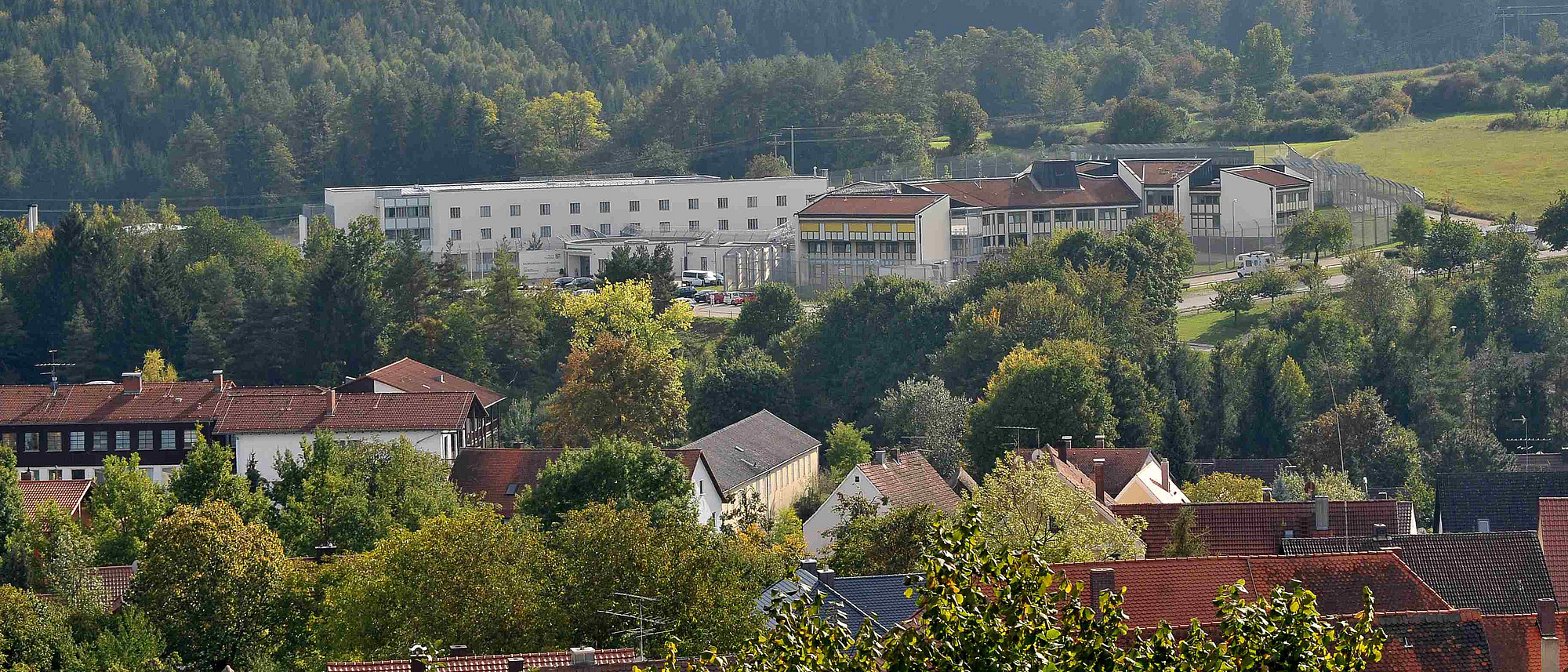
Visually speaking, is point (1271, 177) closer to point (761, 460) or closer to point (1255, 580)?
point (761, 460)

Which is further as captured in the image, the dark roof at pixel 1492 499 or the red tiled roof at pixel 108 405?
the red tiled roof at pixel 108 405

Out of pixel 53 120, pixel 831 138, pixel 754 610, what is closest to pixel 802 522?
pixel 754 610

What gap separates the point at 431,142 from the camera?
451ft

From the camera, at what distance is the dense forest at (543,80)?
424 ft

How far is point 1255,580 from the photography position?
95.2 feet

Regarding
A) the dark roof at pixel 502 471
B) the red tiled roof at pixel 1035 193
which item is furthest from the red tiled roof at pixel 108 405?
the red tiled roof at pixel 1035 193

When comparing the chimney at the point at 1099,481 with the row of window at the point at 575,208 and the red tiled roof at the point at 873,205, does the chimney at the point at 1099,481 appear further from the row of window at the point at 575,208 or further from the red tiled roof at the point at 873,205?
the row of window at the point at 575,208

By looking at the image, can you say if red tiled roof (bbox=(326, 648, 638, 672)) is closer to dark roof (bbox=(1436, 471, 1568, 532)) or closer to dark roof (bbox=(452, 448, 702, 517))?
dark roof (bbox=(1436, 471, 1568, 532))

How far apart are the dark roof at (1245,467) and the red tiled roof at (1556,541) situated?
2541cm

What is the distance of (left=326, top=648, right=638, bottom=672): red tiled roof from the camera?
984 inches

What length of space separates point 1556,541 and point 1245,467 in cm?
2821

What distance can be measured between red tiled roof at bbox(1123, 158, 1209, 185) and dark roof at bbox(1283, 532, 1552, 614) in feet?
191

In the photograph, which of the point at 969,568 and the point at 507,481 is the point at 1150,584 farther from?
the point at 507,481

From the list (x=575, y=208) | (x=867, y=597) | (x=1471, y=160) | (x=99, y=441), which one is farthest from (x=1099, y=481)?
(x=575, y=208)
